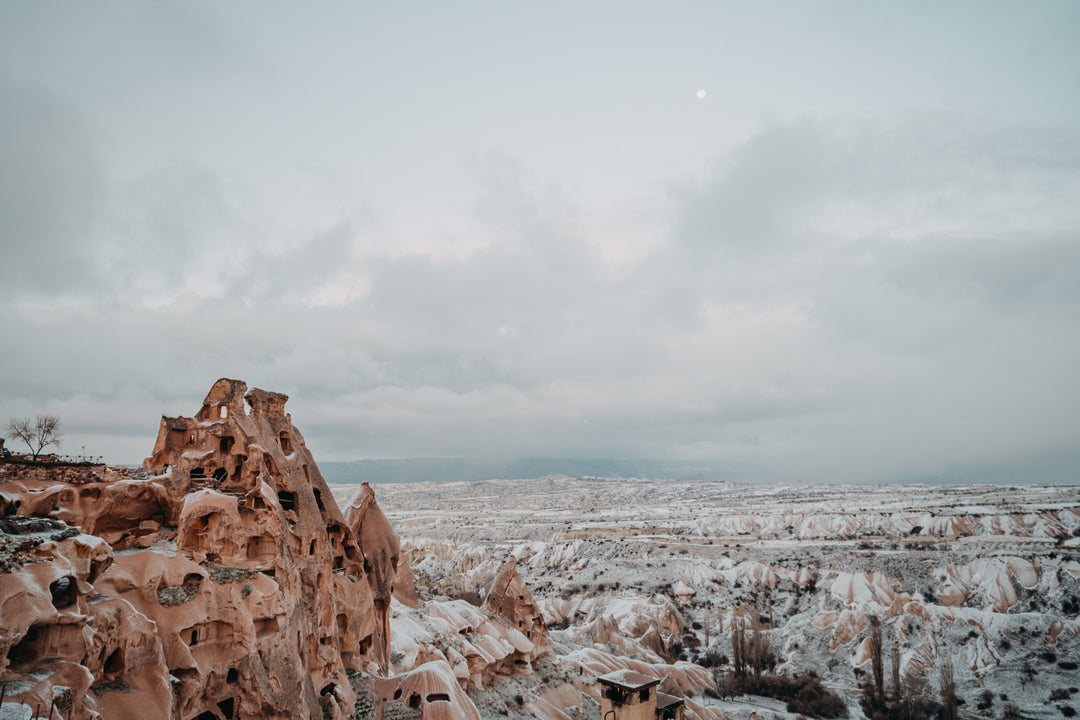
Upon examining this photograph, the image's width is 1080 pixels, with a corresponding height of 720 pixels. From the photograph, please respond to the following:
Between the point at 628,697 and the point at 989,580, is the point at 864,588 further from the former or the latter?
the point at 628,697

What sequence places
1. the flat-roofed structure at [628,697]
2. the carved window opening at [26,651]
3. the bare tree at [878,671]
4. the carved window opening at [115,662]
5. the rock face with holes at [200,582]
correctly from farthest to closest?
the bare tree at [878,671], the flat-roofed structure at [628,697], the carved window opening at [115,662], the rock face with holes at [200,582], the carved window opening at [26,651]

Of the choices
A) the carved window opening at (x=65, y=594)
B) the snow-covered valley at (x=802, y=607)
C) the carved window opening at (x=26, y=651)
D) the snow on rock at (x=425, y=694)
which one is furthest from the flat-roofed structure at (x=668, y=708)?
the carved window opening at (x=26, y=651)

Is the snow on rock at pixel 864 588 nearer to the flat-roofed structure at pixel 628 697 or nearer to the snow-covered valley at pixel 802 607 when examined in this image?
the snow-covered valley at pixel 802 607

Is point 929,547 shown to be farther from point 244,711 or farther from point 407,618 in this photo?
point 244,711

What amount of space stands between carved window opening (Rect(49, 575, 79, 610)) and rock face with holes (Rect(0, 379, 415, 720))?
0.03m

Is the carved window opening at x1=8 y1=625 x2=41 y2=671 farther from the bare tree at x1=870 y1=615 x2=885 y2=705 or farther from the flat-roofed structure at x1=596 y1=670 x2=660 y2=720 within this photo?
the bare tree at x1=870 y1=615 x2=885 y2=705

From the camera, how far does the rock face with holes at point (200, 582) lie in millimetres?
10656

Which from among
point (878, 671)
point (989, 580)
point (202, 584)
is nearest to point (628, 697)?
point (202, 584)

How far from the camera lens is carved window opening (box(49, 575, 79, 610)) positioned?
36.7 feet

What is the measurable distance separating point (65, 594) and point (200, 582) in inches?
236

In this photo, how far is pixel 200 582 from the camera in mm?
17016

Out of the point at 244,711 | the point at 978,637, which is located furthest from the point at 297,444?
the point at 978,637

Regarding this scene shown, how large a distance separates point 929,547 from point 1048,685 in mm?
36440

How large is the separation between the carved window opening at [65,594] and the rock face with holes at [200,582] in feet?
0.08
